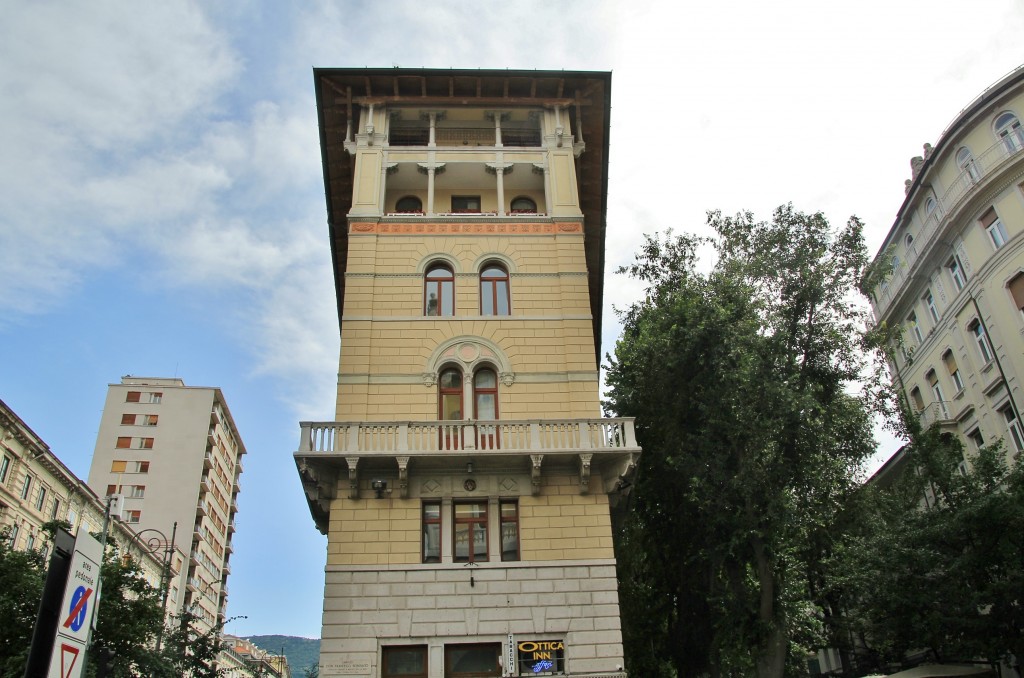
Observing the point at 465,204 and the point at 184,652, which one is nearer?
the point at 184,652

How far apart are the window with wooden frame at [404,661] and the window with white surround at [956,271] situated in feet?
85.5

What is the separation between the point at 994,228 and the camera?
29.3 meters

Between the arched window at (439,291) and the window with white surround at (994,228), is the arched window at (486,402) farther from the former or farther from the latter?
the window with white surround at (994,228)

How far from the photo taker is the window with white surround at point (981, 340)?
30031 millimetres

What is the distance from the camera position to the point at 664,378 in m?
23.0

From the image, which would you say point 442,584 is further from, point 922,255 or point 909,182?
point 909,182

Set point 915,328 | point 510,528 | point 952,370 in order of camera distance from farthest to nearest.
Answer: point 915,328 < point 952,370 < point 510,528

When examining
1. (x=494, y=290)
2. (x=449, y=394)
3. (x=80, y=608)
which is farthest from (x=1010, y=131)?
(x=80, y=608)

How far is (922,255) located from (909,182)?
4648 millimetres

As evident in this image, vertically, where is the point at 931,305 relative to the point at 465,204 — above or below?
above

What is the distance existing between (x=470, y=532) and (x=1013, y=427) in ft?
70.9

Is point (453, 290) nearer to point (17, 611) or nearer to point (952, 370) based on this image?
point (17, 611)

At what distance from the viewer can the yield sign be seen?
807 cm

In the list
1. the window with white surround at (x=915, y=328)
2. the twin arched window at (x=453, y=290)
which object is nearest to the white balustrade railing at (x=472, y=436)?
the twin arched window at (x=453, y=290)
